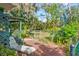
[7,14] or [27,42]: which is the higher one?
→ [7,14]

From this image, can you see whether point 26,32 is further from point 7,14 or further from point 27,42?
point 7,14

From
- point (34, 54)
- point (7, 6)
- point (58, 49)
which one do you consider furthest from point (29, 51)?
point (7, 6)

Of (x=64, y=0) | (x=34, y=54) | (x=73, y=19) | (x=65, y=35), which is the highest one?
(x=64, y=0)

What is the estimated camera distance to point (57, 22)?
1.01m

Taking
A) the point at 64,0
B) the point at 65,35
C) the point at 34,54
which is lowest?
the point at 34,54

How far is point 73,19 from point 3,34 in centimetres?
48

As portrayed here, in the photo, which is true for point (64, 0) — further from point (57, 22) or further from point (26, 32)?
point (26, 32)

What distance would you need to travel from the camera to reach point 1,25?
102cm

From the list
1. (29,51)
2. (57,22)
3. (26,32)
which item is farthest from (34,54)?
(57,22)

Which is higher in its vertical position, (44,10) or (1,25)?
(44,10)

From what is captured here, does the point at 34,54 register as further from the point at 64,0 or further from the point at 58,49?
the point at 64,0

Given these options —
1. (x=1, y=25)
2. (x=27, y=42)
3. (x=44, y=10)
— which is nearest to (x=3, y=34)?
(x=1, y=25)

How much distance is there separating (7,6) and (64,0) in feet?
1.26

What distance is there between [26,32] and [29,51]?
0.42ft
